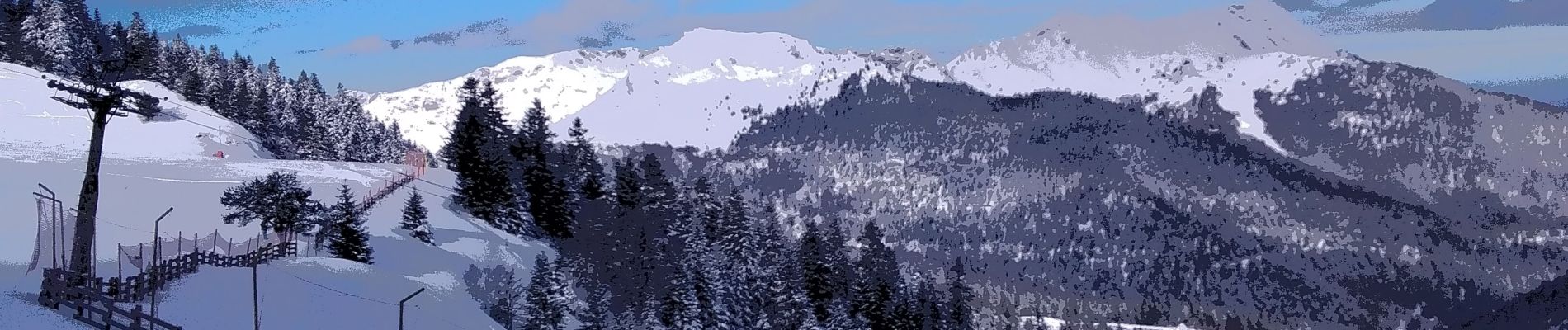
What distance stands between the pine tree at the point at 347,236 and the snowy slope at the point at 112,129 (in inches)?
1312

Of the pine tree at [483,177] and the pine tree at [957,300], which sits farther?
the pine tree at [957,300]

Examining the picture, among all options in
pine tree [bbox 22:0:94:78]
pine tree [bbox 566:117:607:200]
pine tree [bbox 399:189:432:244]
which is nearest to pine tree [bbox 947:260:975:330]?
pine tree [bbox 566:117:607:200]

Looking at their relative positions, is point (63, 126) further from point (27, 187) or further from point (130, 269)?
point (130, 269)

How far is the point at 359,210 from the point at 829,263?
30708 mm

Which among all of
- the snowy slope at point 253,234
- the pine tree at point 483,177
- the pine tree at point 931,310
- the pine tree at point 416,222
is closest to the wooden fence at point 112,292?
the snowy slope at point 253,234

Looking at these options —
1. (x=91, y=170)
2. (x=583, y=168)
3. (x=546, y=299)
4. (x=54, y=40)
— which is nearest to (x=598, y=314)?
(x=546, y=299)

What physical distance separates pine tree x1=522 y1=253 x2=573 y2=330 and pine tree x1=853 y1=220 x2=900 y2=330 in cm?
2495

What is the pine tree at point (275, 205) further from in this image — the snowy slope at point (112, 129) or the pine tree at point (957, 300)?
the pine tree at point (957, 300)

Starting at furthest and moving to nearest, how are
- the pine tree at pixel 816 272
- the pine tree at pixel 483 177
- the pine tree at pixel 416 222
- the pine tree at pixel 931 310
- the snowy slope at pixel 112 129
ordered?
the snowy slope at pixel 112 129 → the pine tree at pixel 931 310 → the pine tree at pixel 816 272 → the pine tree at pixel 483 177 → the pine tree at pixel 416 222

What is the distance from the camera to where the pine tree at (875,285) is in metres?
73.6

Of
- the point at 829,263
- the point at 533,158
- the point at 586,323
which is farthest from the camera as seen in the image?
the point at 829,263

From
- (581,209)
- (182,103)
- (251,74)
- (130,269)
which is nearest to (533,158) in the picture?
(581,209)

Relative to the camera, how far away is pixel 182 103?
366 ft

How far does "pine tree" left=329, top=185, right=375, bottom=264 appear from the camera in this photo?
49.7 metres
